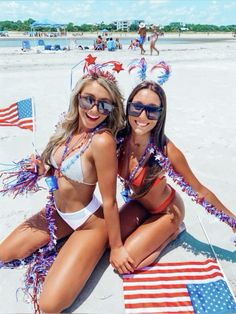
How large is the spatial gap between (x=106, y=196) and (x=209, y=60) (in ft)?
53.5

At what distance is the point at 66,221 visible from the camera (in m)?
3.06

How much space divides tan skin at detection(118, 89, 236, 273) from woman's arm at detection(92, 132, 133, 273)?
99mm

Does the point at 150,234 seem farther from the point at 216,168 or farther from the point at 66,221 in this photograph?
the point at 216,168

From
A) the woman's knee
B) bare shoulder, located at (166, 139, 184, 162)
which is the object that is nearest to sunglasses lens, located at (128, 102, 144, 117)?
bare shoulder, located at (166, 139, 184, 162)

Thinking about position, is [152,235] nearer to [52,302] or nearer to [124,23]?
[52,302]

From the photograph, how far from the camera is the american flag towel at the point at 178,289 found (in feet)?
8.79

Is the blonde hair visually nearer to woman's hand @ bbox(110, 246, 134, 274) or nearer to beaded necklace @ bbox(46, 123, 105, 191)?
beaded necklace @ bbox(46, 123, 105, 191)

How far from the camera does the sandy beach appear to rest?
290 centimetres

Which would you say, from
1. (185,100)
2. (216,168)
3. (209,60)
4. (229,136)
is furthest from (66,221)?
(209,60)

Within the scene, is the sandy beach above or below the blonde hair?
below

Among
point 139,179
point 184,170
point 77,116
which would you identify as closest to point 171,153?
point 184,170

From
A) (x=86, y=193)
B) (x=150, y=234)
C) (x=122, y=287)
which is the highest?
(x=86, y=193)

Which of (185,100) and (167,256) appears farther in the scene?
(185,100)

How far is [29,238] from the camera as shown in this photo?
10.3ft
